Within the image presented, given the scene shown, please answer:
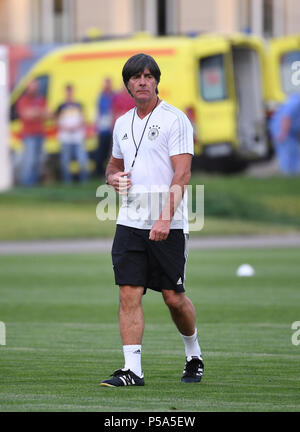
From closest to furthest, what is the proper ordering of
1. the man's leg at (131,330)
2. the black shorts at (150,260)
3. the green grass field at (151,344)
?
the green grass field at (151,344) → the man's leg at (131,330) → the black shorts at (150,260)

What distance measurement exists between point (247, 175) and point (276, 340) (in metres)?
25.8

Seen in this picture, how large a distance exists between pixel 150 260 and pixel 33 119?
91.8 ft

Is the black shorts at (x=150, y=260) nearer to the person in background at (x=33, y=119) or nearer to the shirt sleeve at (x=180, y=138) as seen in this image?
the shirt sleeve at (x=180, y=138)

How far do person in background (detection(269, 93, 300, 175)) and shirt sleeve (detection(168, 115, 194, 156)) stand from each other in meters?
28.3

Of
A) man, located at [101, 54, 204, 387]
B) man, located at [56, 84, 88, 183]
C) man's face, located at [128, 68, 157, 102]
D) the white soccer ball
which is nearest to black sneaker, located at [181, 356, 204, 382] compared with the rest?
man, located at [101, 54, 204, 387]

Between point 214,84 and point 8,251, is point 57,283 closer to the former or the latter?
point 8,251

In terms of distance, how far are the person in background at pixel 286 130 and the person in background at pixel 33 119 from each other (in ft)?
22.4

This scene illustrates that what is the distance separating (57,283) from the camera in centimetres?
1858

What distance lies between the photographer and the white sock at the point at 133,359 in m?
8.30

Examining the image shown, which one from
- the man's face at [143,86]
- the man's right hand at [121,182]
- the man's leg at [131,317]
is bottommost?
the man's leg at [131,317]

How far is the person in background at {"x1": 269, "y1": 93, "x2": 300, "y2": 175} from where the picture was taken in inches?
1432

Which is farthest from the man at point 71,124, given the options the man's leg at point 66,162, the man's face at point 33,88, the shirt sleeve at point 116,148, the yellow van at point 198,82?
the shirt sleeve at point 116,148
